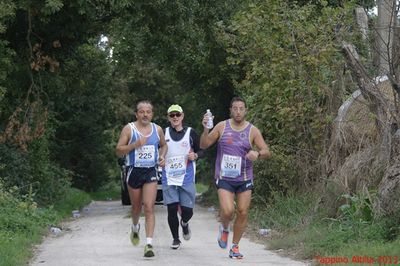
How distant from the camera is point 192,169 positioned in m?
10.1

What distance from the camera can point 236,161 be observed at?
9.37m

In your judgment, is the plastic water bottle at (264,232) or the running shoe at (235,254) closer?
the running shoe at (235,254)

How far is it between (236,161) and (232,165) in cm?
8

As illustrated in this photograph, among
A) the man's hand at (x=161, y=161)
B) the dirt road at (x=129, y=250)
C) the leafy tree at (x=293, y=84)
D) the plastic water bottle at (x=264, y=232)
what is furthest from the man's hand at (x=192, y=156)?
the leafy tree at (x=293, y=84)

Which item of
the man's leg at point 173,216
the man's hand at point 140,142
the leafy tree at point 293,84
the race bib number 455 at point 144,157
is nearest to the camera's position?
the man's hand at point 140,142

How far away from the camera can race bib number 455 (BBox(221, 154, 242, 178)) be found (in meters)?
9.37

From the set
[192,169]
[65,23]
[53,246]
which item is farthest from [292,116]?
[65,23]

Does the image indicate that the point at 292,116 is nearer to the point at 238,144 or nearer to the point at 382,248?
the point at 238,144

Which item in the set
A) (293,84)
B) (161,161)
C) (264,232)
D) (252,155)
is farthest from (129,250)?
(293,84)

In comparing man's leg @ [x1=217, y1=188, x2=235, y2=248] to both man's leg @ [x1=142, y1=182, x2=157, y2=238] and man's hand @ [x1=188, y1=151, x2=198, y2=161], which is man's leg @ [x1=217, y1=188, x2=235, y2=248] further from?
man's leg @ [x1=142, y1=182, x2=157, y2=238]

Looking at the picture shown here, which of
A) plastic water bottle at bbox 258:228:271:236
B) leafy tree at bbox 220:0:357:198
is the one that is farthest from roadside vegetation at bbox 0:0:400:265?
plastic water bottle at bbox 258:228:271:236

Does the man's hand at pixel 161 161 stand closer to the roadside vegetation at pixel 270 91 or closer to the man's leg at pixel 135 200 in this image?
the man's leg at pixel 135 200

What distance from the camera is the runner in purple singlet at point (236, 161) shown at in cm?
938

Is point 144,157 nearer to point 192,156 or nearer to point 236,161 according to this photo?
point 192,156
